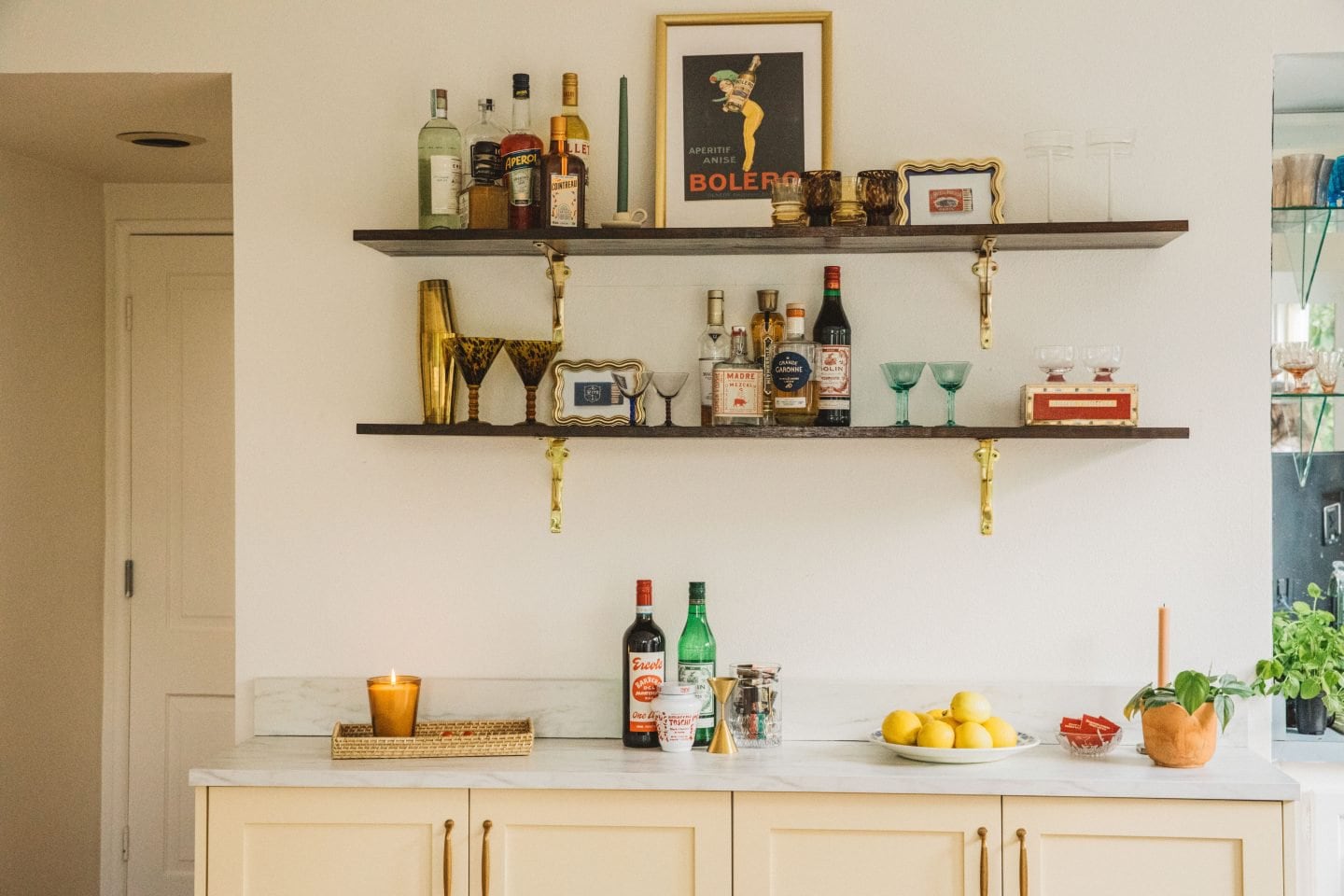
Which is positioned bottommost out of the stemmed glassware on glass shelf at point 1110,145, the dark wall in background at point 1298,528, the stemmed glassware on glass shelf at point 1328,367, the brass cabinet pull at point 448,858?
the brass cabinet pull at point 448,858

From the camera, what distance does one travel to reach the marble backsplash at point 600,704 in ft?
7.97

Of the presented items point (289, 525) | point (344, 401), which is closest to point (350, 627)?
point (289, 525)

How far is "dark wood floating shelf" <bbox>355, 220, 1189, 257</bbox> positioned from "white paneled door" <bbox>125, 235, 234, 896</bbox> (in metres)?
1.32

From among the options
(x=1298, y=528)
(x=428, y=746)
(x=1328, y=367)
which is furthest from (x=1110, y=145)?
(x=428, y=746)

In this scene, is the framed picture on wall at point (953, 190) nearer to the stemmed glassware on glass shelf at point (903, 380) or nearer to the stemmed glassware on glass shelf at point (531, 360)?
the stemmed glassware on glass shelf at point (903, 380)

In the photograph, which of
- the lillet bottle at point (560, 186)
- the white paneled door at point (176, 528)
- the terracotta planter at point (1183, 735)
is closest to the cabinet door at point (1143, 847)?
the terracotta planter at point (1183, 735)

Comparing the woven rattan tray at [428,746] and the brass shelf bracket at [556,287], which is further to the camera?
the brass shelf bracket at [556,287]

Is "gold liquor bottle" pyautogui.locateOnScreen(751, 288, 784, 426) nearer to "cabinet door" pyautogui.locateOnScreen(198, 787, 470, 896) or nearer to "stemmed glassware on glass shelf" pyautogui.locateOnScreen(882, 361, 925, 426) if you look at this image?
"stemmed glassware on glass shelf" pyautogui.locateOnScreen(882, 361, 925, 426)

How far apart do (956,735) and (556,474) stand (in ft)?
3.04

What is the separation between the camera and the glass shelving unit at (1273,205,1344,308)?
251 centimetres

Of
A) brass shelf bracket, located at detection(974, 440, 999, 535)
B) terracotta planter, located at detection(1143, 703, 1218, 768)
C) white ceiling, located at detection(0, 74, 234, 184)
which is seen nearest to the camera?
terracotta planter, located at detection(1143, 703, 1218, 768)

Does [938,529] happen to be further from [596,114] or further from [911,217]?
[596,114]

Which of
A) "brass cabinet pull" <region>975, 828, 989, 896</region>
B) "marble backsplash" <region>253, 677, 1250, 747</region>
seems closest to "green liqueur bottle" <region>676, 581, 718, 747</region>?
"marble backsplash" <region>253, 677, 1250, 747</region>

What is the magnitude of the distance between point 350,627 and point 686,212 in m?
1.11
